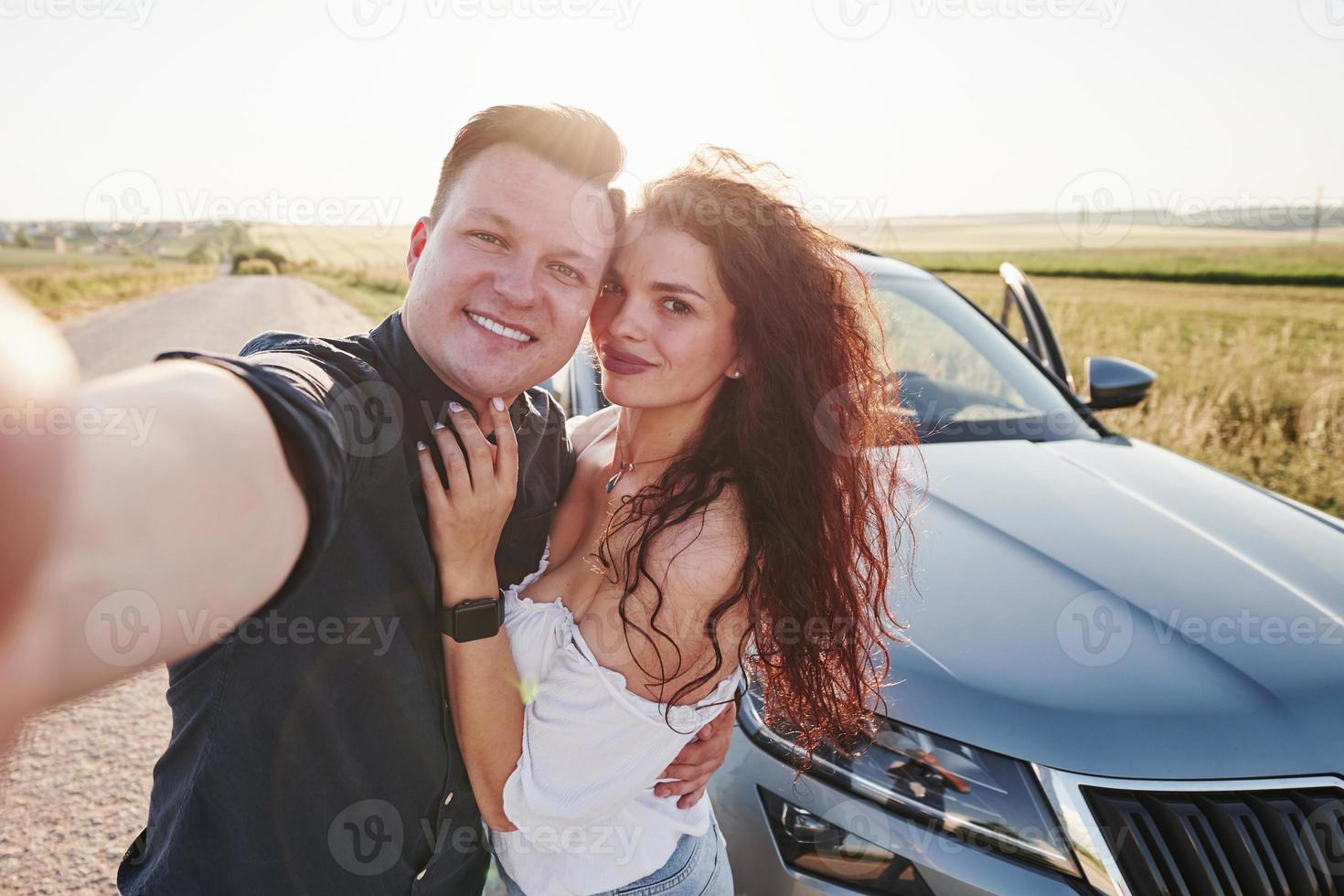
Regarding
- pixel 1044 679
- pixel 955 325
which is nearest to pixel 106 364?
pixel 955 325

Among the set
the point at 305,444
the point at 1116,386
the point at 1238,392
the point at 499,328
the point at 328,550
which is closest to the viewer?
the point at 305,444

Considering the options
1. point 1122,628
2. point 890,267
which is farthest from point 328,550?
point 890,267

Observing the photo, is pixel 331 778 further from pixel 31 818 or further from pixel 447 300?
pixel 31 818

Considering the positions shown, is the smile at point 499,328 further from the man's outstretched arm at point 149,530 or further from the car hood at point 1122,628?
the car hood at point 1122,628

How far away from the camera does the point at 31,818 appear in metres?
2.34

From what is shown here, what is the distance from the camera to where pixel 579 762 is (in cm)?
126

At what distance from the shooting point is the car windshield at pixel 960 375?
279 cm

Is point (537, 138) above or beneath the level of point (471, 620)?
above

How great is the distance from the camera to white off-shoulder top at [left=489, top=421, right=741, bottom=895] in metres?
1.25

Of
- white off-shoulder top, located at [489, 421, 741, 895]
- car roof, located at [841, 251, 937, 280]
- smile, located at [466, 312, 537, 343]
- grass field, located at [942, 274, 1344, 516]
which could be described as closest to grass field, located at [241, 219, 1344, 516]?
grass field, located at [942, 274, 1344, 516]

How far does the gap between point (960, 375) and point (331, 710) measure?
2.68 m

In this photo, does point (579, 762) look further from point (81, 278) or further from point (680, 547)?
point (81, 278)

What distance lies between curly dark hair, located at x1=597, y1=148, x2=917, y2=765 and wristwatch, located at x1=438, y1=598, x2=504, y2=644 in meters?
0.24

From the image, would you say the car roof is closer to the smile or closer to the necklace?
the necklace
